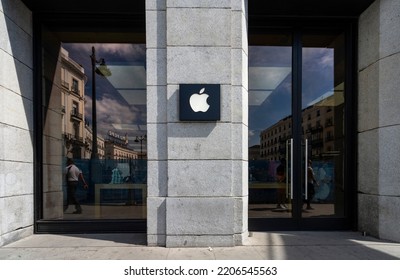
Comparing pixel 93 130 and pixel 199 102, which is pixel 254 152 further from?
pixel 93 130

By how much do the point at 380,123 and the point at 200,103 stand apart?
13.3ft

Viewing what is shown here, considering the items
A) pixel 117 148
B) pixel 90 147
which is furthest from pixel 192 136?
pixel 90 147

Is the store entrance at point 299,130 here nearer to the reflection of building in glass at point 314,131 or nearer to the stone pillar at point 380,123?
the reflection of building in glass at point 314,131

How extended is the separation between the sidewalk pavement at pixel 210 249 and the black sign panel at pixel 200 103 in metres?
2.57

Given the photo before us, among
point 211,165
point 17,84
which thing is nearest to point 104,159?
point 17,84

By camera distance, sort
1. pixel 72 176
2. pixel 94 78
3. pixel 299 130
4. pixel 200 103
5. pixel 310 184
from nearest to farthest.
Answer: pixel 200 103 → pixel 299 130 → pixel 310 184 → pixel 72 176 → pixel 94 78

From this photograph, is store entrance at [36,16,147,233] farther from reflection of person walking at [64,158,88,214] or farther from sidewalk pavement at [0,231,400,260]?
sidewalk pavement at [0,231,400,260]

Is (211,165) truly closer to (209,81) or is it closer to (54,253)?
(209,81)

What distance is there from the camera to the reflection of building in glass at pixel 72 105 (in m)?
7.50

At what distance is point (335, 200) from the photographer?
24.1ft

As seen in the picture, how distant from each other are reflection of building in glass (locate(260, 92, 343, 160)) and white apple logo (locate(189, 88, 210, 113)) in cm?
241

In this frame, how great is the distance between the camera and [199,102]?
5680mm

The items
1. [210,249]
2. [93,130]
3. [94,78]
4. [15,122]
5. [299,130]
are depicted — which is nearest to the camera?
[210,249]

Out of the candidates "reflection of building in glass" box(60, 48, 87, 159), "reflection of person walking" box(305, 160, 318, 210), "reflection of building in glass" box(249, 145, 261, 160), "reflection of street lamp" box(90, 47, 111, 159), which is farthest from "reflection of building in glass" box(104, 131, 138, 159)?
"reflection of person walking" box(305, 160, 318, 210)
